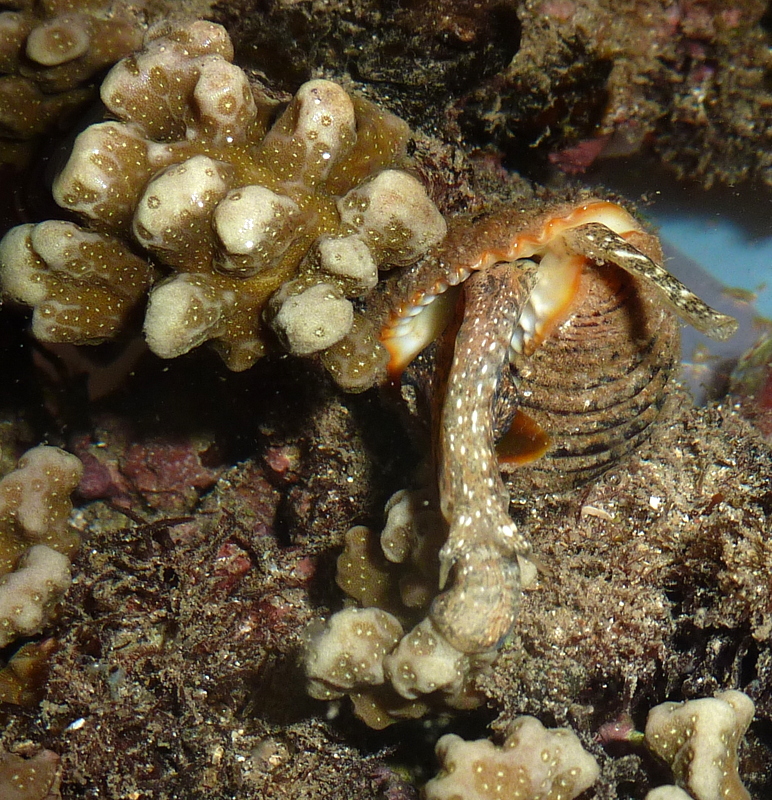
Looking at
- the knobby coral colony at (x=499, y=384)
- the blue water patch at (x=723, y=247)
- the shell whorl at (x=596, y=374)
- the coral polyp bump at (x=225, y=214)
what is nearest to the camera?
the coral polyp bump at (x=225, y=214)

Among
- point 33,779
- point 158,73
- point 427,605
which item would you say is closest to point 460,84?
point 158,73

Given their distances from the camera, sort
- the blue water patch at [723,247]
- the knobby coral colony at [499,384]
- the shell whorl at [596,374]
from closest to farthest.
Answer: the knobby coral colony at [499,384]
the shell whorl at [596,374]
the blue water patch at [723,247]

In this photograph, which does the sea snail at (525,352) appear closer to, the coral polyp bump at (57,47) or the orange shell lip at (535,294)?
the orange shell lip at (535,294)

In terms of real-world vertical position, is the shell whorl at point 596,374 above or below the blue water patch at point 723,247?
below

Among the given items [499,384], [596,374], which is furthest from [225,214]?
[596,374]

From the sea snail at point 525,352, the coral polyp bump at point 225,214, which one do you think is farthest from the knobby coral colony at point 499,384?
the coral polyp bump at point 225,214

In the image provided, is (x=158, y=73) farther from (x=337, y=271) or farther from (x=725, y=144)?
(x=725, y=144)
